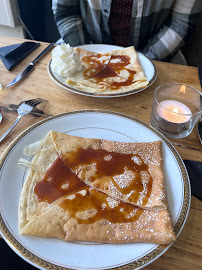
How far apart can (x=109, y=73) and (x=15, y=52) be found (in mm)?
508

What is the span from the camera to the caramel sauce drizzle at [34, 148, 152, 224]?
0.58 meters

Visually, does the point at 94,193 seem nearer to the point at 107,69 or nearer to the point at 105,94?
the point at 105,94

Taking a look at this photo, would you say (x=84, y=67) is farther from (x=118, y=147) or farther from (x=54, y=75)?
(x=118, y=147)

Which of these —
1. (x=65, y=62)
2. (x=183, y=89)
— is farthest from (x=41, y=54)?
(x=183, y=89)

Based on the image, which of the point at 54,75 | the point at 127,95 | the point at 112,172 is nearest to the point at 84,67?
the point at 54,75

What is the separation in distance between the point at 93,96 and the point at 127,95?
143mm

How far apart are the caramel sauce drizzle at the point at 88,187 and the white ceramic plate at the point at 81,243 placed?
0.06m

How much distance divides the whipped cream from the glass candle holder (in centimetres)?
39

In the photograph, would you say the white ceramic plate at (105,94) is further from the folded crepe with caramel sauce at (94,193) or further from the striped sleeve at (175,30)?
the striped sleeve at (175,30)

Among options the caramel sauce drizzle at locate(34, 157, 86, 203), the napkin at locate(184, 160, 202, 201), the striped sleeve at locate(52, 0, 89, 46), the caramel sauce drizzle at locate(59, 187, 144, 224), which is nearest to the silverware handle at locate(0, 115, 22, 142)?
the caramel sauce drizzle at locate(34, 157, 86, 203)

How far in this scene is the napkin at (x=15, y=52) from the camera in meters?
1.12

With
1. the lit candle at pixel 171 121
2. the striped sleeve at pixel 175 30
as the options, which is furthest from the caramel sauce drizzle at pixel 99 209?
the striped sleeve at pixel 175 30

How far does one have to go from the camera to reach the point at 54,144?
728 mm

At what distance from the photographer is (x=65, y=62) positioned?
3.33 ft
